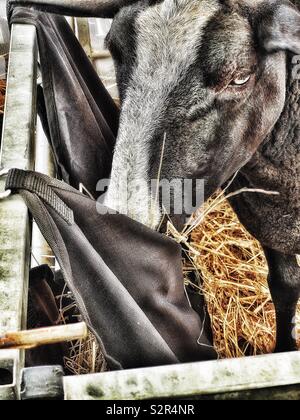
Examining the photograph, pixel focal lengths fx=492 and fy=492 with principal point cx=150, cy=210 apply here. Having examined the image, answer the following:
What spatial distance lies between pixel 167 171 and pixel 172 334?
2.30 feet

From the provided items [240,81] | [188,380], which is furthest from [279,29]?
[188,380]

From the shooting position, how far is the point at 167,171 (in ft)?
6.49

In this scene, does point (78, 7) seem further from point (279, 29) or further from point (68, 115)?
point (279, 29)

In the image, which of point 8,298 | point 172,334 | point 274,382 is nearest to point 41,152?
point 172,334

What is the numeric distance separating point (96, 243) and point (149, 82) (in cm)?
67

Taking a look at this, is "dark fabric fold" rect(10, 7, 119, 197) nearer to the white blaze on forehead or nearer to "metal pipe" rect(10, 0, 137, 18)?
"metal pipe" rect(10, 0, 137, 18)

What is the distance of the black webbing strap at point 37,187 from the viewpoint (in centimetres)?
168

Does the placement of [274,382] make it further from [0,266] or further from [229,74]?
[229,74]

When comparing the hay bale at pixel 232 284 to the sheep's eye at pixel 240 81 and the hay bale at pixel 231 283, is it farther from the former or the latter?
the sheep's eye at pixel 240 81

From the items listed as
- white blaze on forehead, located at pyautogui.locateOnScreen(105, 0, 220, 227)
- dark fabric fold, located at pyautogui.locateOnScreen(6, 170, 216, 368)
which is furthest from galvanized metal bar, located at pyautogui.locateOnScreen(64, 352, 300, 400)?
white blaze on forehead, located at pyautogui.locateOnScreen(105, 0, 220, 227)

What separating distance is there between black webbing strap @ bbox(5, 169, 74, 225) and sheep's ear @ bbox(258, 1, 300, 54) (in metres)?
1.02

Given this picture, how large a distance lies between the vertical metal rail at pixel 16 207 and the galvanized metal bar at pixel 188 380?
0.19 meters

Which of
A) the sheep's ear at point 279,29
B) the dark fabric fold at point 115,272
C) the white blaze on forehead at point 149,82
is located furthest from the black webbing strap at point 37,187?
the sheep's ear at point 279,29

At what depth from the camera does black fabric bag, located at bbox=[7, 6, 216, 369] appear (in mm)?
1732
